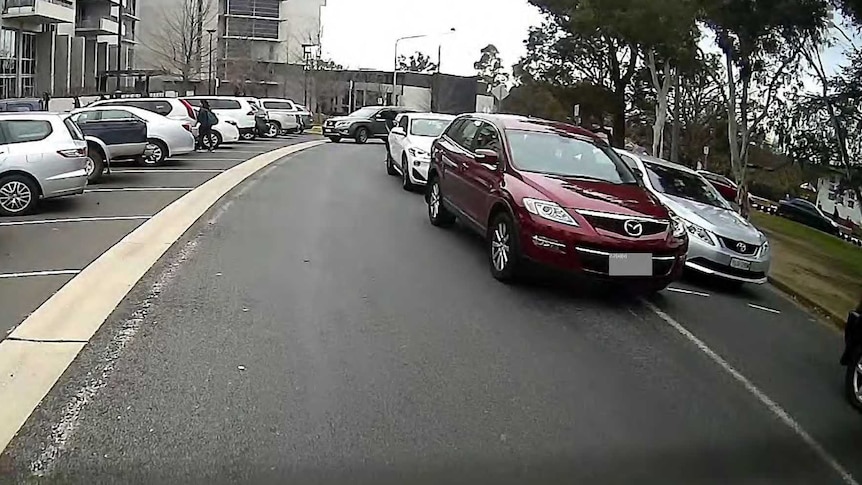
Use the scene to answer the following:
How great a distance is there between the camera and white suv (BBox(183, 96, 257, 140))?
33.0 meters

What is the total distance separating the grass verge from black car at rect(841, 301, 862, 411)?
3.65 metres

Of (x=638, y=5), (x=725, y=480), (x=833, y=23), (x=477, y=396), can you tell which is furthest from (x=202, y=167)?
(x=725, y=480)

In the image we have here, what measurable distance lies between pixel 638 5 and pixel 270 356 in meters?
16.9

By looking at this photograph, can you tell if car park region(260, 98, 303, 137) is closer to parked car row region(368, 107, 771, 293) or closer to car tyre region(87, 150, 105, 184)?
car tyre region(87, 150, 105, 184)

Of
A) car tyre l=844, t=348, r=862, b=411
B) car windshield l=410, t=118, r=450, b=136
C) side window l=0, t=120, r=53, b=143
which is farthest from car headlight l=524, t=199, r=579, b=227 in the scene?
car windshield l=410, t=118, r=450, b=136

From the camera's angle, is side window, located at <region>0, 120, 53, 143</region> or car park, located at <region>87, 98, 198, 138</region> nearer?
side window, located at <region>0, 120, 53, 143</region>

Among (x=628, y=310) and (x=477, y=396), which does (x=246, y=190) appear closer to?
(x=628, y=310)

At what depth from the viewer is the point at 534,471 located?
5.03m

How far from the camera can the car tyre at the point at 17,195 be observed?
518 inches

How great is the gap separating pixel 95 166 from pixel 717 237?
11614 mm

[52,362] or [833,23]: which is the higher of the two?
[833,23]

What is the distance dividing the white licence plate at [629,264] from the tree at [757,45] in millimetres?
8076

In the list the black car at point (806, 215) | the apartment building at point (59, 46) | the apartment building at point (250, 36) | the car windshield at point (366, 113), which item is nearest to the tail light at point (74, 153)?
the car windshield at point (366, 113)

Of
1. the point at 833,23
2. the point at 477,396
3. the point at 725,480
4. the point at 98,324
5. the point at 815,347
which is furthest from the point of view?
the point at 833,23
